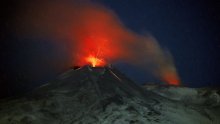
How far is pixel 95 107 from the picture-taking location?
14.3 metres

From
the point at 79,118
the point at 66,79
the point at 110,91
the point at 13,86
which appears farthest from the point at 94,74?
the point at 13,86

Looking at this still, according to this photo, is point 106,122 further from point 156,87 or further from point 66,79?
point 156,87

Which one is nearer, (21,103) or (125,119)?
(125,119)

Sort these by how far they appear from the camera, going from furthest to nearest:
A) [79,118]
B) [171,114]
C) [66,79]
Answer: [66,79] → [171,114] → [79,118]

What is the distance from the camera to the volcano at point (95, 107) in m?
12.6

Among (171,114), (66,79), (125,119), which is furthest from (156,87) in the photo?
(125,119)

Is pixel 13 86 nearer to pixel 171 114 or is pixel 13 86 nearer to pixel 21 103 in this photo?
pixel 21 103

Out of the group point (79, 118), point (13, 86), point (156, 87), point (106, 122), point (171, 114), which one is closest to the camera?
point (106, 122)

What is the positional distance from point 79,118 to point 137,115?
3.25 metres

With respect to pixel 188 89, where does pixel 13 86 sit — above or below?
above

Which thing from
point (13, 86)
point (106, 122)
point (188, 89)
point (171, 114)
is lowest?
point (106, 122)

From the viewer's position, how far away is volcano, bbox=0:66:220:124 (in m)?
12.6

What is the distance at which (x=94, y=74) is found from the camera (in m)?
20.5

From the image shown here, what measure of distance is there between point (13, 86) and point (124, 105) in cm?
4909
